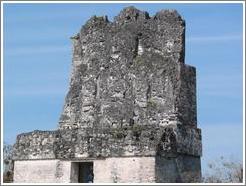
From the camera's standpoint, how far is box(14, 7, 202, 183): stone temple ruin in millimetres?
16203

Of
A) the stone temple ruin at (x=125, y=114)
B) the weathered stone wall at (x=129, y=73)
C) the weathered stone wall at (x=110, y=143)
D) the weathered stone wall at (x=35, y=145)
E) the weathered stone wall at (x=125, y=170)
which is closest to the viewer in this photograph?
the weathered stone wall at (x=125, y=170)

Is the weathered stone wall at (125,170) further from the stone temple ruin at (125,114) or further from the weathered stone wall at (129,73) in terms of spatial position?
the weathered stone wall at (129,73)

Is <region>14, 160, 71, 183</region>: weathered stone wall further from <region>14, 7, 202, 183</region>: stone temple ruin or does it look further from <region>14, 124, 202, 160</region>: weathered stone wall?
<region>14, 124, 202, 160</region>: weathered stone wall

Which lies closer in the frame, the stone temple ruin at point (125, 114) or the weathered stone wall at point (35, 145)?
the stone temple ruin at point (125, 114)

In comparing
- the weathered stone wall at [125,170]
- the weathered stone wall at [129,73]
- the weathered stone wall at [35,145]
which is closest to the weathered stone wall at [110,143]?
the weathered stone wall at [35,145]

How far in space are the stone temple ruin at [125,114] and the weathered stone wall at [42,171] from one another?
27mm

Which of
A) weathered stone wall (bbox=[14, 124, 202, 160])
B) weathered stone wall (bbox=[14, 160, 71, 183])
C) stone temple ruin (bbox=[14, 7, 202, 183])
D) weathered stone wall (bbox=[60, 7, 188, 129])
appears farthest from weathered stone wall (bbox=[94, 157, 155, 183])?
weathered stone wall (bbox=[60, 7, 188, 129])

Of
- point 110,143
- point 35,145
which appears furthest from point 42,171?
point 110,143

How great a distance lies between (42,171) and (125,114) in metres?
2.82

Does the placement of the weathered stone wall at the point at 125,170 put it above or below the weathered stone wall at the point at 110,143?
below

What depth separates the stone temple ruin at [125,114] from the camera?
16.2 metres

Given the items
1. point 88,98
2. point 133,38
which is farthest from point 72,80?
point 133,38

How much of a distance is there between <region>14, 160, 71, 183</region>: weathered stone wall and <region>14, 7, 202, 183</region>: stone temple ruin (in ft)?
0.09

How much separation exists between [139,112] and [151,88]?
2.49 feet
